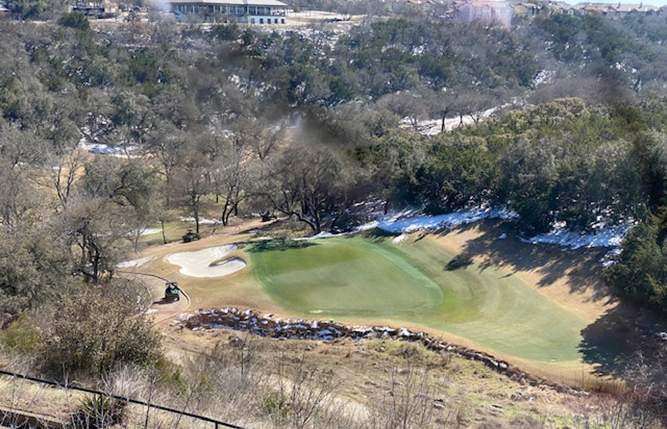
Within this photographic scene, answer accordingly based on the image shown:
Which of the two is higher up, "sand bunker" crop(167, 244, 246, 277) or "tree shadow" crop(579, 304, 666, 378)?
"tree shadow" crop(579, 304, 666, 378)

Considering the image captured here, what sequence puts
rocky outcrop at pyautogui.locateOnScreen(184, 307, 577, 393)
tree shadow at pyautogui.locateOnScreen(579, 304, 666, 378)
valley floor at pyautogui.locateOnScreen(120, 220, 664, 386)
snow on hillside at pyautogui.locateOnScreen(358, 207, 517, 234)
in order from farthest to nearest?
snow on hillside at pyautogui.locateOnScreen(358, 207, 517, 234), valley floor at pyautogui.locateOnScreen(120, 220, 664, 386), rocky outcrop at pyautogui.locateOnScreen(184, 307, 577, 393), tree shadow at pyautogui.locateOnScreen(579, 304, 666, 378)

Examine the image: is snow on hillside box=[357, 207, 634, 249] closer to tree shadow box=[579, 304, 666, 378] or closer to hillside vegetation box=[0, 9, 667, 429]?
hillside vegetation box=[0, 9, 667, 429]

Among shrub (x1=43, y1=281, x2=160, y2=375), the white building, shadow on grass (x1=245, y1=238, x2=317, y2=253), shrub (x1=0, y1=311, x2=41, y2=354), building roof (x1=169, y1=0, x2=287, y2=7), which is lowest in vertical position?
shadow on grass (x1=245, y1=238, x2=317, y2=253)

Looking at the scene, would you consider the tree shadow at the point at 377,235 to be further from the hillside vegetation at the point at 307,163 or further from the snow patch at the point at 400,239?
the hillside vegetation at the point at 307,163

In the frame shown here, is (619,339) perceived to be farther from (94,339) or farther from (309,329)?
(94,339)

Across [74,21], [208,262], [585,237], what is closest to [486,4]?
[74,21]

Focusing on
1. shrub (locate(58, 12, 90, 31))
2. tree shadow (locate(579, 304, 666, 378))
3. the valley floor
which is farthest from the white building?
tree shadow (locate(579, 304, 666, 378))
